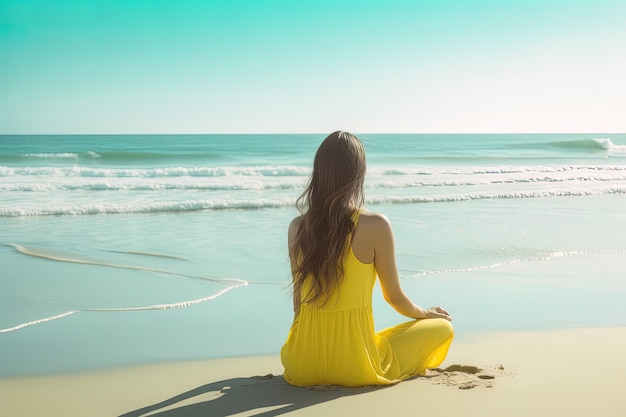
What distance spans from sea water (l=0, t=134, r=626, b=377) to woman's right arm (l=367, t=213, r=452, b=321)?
1.18 meters

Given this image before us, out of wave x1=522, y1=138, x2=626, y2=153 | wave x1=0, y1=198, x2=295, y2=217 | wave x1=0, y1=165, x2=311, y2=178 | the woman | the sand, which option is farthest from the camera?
wave x1=522, y1=138, x2=626, y2=153

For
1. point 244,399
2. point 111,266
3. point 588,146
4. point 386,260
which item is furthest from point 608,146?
point 244,399

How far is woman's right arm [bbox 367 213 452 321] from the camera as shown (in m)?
3.37

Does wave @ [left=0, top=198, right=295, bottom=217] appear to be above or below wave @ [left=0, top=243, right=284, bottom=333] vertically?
above

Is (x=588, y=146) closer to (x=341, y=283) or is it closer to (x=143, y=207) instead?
(x=143, y=207)

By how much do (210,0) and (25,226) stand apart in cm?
1461

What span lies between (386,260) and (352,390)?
2.28 ft

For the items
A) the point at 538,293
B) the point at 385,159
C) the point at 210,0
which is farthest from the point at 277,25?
the point at 538,293

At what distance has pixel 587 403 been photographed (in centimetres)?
325

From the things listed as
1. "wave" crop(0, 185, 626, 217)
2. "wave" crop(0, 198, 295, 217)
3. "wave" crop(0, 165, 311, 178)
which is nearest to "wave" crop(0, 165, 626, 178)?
"wave" crop(0, 165, 311, 178)

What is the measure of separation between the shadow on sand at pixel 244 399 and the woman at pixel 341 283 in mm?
89

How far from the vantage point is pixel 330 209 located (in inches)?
130

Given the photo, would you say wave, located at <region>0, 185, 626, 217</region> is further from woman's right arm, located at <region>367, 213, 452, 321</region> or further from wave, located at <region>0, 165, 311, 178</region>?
woman's right arm, located at <region>367, 213, 452, 321</region>

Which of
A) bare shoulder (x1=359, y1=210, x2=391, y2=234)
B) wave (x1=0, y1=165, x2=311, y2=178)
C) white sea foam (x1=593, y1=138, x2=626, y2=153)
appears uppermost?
white sea foam (x1=593, y1=138, x2=626, y2=153)
